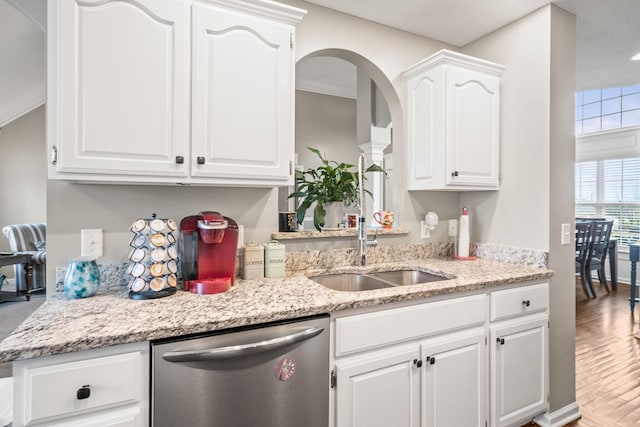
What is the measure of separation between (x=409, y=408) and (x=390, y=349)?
29 cm

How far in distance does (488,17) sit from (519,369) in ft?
6.89

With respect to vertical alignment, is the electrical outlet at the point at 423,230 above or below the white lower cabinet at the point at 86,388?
above

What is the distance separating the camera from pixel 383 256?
2.24m

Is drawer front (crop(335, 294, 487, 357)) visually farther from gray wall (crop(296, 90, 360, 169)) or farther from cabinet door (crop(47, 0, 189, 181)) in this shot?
gray wall (crop(296, 90, 360, 169))

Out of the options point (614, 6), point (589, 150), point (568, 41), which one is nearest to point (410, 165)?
point (568, 41)

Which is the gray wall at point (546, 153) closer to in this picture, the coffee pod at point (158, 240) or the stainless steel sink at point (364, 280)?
the stainless steel sink at point (364, 280)

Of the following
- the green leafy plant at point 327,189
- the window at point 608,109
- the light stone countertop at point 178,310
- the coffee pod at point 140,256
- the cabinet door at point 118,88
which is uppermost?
the window at point 608,109

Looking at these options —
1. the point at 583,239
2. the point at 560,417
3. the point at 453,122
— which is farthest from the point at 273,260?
the point at 583,239

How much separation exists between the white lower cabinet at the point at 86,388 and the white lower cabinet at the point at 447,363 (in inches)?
27.5

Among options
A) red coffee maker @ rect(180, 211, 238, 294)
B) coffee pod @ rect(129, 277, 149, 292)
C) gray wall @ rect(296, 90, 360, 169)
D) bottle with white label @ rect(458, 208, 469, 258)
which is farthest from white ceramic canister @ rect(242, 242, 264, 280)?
gray wall @ rect(296, 90, 360, 169)

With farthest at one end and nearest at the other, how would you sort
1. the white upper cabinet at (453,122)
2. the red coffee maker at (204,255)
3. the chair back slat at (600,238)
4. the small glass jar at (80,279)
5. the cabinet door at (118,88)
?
1. the chair back slat at (600,238)
2. the white upper cabinet at (453,122)
3. the red coffee maker at (204,255)
4. the small glass jar at (80,279)
5. the cabinet door at (118,88)

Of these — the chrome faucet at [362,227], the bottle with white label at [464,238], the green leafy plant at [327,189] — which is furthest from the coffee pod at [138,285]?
the bottle with white label at [464,238]

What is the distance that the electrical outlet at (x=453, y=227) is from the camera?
8.29 feet

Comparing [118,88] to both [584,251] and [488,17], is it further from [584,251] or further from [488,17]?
[584,251]
